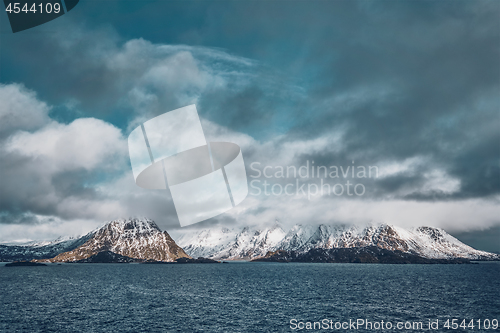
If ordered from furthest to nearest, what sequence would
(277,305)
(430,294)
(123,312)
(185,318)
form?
1. (430,294)
2. (277,305)
3. (123,312)
4. (185,318)

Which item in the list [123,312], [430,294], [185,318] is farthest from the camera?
[430,294]

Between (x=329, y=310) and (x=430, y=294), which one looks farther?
(x=430, y=294)

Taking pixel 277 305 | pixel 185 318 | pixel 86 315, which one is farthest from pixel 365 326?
pixel 86 315

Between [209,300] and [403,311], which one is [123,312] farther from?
[403,311]

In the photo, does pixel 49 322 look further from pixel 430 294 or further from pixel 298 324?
pixel 430 294

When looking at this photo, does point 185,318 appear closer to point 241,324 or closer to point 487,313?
point 241,324

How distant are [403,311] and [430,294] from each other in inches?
1655

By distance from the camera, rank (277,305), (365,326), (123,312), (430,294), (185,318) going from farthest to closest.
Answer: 1. (430,294)
2. (277,305)
3. (123,312)
4. (185,318)
5. (365,326)

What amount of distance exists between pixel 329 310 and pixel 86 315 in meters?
57.6

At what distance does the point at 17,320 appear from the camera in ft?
211

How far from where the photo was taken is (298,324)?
63.1 meters

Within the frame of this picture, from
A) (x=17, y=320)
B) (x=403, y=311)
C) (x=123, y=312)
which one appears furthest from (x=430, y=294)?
(x=17, y=320)

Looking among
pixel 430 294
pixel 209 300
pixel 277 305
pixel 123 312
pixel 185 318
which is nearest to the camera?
pixel 185 318

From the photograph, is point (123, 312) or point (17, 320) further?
point (123, 312)
